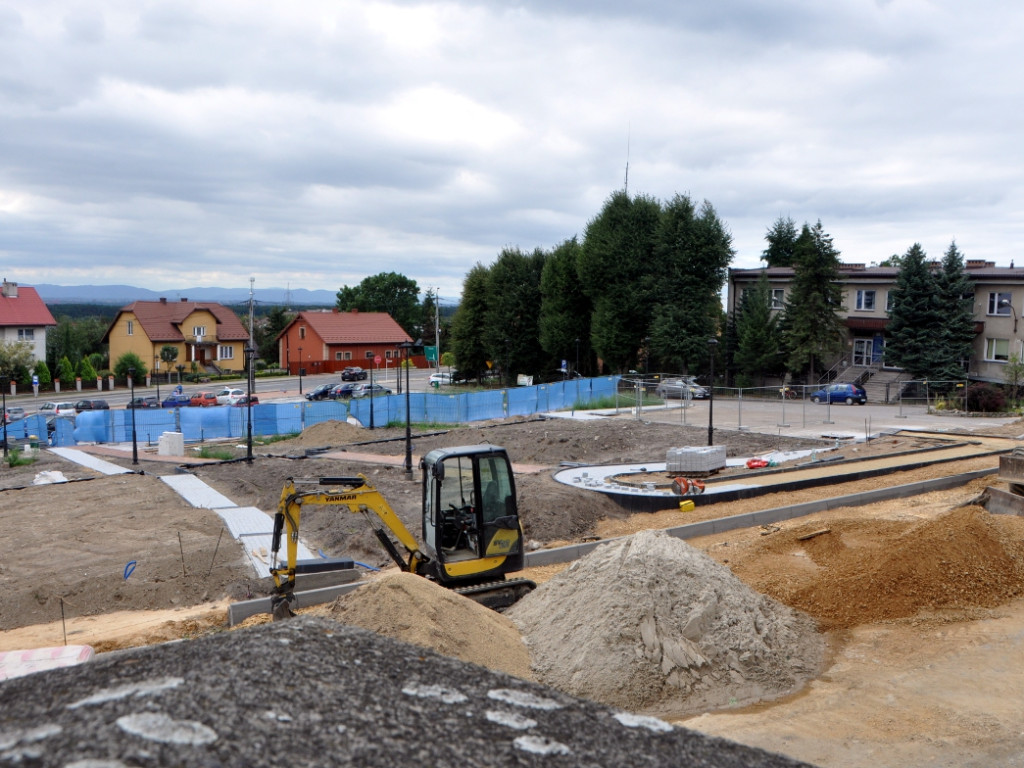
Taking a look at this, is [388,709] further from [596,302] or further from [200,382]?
[200,382]

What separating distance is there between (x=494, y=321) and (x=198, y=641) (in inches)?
2366

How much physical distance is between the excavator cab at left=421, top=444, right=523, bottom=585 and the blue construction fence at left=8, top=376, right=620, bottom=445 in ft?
84.0

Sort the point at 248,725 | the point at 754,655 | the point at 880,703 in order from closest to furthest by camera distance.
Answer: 1. the point at 248,725
2. the point at 880,703
3. the point at 754,655

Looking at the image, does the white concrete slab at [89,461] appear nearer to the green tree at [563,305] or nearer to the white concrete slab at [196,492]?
the white concrete slab at [196,492]

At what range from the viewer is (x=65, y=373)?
6681 centimetres

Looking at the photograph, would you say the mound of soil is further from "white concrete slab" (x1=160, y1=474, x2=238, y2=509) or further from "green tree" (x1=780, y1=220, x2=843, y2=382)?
"green tree" (x1=780, y1=220, x2=843, y2=382)

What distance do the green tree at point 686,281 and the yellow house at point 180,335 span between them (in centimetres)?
4257

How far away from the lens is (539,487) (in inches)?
856

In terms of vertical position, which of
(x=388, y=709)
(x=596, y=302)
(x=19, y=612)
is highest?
(x=596, y=302)

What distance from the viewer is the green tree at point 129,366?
69.8 meters

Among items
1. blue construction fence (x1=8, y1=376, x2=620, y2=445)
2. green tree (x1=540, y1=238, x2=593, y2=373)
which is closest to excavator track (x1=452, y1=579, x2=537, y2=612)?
blue construction fence (x1=8, y1=376, x2=620, y2=445)

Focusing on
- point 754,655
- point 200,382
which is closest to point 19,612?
point 754,655

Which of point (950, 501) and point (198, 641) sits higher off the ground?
point (198, 641)

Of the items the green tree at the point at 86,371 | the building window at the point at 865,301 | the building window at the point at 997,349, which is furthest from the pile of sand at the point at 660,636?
the green tree at the point at 86,371
